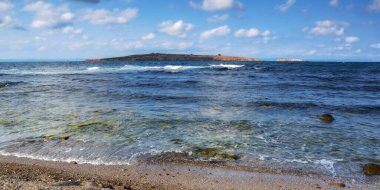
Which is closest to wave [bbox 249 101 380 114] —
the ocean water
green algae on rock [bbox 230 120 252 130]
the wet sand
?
the ocean water

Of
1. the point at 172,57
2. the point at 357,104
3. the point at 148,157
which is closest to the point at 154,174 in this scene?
the point at 148,157

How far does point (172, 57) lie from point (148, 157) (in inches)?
6269

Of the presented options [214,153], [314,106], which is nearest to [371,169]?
[214,153]

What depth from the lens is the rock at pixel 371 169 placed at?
7816mm

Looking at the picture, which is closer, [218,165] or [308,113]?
[218,165]

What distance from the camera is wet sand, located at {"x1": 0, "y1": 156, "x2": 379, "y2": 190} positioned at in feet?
21.6

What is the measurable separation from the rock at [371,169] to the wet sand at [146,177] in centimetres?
83

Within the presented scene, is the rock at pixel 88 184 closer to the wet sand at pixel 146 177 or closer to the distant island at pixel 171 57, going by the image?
the wet sand at pixel 146 177

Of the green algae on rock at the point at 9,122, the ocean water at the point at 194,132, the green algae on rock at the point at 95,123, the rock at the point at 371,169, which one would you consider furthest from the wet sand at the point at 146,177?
the green algae on rock at the point at 9,122

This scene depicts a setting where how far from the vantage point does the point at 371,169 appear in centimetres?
792

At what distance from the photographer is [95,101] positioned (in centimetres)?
1975

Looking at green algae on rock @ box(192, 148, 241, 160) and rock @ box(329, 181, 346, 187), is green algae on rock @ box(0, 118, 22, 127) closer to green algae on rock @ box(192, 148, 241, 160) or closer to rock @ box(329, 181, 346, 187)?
green algae on rock @ box(192, 148, 241, 160)

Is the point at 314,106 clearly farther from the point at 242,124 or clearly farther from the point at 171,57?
the point at 171,57

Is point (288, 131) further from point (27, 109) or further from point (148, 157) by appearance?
point (27, 109)
